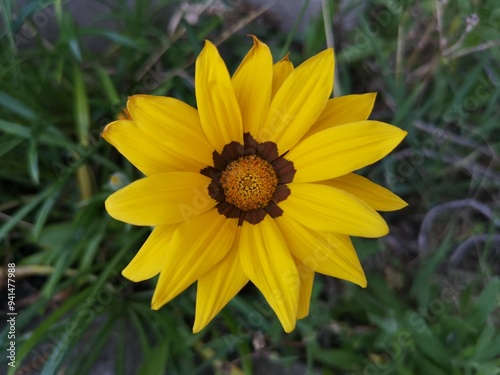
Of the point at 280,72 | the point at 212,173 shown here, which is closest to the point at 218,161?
the point at 212,173

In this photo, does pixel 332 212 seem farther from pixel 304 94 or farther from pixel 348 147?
pixel 304 94

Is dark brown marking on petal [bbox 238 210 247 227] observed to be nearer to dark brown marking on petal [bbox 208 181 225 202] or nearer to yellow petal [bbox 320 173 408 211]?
dark brown marking on petal [bbox 208 181 225 202]

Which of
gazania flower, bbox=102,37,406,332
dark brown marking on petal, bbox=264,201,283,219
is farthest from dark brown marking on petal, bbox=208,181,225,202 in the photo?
dark brown marking on petal, bbox=264,201,283,219

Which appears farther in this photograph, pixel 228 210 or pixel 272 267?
pixel 228 210

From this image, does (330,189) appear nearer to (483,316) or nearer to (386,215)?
(483,316)

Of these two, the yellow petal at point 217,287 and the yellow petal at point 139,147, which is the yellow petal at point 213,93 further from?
the yellow petal at point 217,287

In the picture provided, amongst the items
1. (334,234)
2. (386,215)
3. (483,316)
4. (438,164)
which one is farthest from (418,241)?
(334,234)
